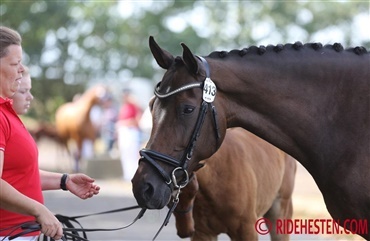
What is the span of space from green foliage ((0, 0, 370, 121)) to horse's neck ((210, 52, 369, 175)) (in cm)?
3639

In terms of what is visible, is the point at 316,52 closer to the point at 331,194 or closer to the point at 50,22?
the point at 331,194

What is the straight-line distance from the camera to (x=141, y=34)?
47.5 m

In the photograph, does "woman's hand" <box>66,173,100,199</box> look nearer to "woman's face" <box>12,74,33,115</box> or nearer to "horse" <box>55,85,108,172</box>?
"woman's face" <box>12,74,33,115</box>

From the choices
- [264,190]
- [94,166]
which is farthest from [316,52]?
[94,166]

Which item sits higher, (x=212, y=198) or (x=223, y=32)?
(x=223, y=32)

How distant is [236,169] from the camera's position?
6059 mm

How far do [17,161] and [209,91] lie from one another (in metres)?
1.20

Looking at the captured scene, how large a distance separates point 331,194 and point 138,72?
43.4 meters

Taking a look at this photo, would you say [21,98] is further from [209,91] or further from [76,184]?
[209,91]

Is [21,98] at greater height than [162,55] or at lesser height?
lesser

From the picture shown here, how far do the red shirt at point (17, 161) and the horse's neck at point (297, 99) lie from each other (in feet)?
4.07

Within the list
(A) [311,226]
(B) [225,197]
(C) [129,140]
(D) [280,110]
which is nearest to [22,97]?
(D) [280,110]

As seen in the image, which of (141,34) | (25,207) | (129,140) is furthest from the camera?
(141,34)

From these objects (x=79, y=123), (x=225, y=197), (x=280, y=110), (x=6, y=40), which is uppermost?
(x=6, y=40)
